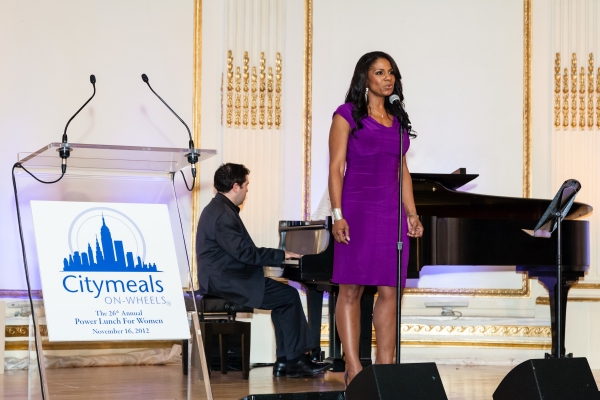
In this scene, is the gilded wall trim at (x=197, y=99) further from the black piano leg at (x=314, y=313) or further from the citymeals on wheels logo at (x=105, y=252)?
the citymeals on wheels logo at (x=105, y=252)

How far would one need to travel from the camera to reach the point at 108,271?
3053mm

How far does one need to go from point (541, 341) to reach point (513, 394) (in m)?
3.71

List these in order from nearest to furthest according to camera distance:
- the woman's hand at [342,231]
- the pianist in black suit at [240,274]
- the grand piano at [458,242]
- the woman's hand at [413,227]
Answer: the woman's hand at [342,231] < the woman's hand at [413,227] < the grand piano at [458,242] < the pianist in black suit at [240,274]

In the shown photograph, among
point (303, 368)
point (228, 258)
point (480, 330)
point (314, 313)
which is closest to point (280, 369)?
point (303, 368)

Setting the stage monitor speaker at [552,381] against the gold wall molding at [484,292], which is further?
the gold wall molding at [484,292]

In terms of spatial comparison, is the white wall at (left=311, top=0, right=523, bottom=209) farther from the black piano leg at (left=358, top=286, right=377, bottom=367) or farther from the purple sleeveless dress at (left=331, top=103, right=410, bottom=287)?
the purple sleeveless dress at (left=331, top=103, right=410, bottom=287)

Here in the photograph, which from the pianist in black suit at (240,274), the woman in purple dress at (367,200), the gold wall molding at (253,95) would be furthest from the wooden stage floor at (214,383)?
the gold wall molding at (253,95)

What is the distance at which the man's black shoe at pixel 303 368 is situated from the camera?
206 inches

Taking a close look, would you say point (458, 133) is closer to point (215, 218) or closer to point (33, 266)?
point (215, 218)

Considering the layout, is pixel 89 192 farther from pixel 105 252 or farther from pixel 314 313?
pixel 314 313

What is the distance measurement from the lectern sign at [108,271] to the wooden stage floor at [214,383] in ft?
1.85

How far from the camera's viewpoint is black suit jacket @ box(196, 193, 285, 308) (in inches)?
201

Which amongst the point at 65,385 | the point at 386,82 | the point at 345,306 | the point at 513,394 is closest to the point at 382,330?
the point at 345,306

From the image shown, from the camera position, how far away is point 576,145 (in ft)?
22.0
